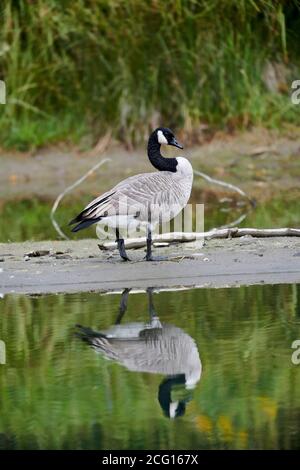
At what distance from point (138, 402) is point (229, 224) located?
5914 mm

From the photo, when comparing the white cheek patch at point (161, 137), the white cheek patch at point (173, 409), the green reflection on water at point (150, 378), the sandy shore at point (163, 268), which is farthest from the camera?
the white cheek patch at point (161, 137)

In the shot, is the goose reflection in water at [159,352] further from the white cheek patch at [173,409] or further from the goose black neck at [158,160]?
the goose black neck at [158,160]

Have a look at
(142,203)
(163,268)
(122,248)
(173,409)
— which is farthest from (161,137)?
(173,409)

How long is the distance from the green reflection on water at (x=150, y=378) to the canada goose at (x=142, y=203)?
78 cm

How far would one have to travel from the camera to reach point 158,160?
36.4 ft

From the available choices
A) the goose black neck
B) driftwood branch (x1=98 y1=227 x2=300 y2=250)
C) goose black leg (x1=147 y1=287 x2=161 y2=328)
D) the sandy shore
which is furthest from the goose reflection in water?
the goose black neck

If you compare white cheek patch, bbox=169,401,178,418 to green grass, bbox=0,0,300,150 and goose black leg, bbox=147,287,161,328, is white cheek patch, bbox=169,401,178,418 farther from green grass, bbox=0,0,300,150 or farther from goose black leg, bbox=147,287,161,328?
green grass, bbox=0,0,300,150

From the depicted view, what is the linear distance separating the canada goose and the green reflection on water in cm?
78

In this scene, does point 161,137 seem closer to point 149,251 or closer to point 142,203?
point 142,203

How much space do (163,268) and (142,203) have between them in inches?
20.5

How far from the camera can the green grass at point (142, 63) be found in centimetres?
1706

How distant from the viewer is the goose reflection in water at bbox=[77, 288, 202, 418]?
6.93 meters

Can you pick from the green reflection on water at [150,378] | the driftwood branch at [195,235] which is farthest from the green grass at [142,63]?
the green reflection on water at [150,378]
